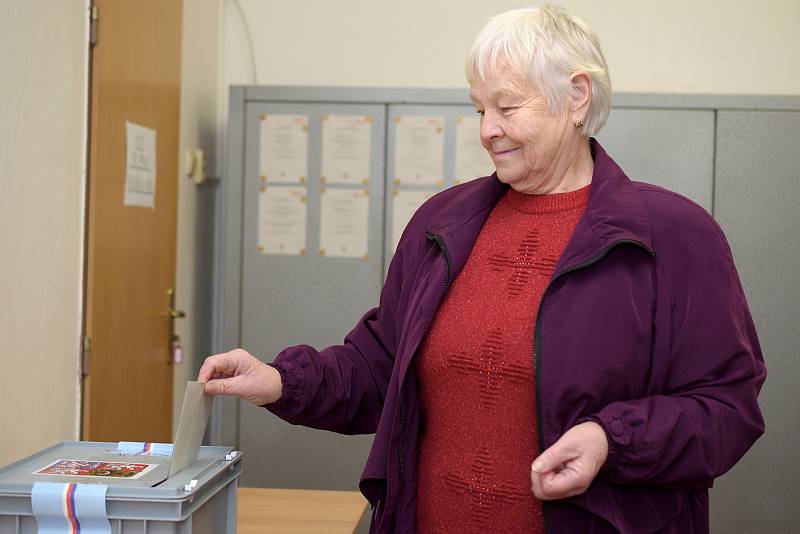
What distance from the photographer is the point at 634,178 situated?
3.08 meters

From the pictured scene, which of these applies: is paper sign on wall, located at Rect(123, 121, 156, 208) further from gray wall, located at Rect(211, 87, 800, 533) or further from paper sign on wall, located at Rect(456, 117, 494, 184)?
paper sign on wall, located at Rect(456, 117, 494, 184)

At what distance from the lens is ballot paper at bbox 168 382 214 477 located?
1.16m

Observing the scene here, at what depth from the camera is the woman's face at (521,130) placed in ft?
4.61

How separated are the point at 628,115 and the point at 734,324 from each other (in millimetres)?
1885

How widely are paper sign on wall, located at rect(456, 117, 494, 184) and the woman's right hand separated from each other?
1.77m

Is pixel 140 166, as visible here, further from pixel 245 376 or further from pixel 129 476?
pixel 129 476

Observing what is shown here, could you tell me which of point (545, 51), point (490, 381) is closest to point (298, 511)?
point (490, 381)

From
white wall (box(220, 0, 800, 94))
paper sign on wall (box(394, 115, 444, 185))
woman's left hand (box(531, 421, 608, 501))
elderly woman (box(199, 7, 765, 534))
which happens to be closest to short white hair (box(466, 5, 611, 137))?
elderly woman (box(199, 7, 765, 534))

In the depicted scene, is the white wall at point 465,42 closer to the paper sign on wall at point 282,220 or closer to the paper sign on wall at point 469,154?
the paper sign on wall at point 469,154

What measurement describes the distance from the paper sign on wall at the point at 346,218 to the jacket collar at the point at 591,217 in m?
1.52

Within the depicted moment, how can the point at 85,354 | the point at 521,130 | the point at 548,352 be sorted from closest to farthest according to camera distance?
the point at 548,352 < the point at 521,130 < the point at 85,354

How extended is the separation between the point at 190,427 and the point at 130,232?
1658mm

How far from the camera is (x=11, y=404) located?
198cm

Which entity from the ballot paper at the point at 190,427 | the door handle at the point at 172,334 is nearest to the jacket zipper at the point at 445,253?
the ballot paper at the point at 190,427
